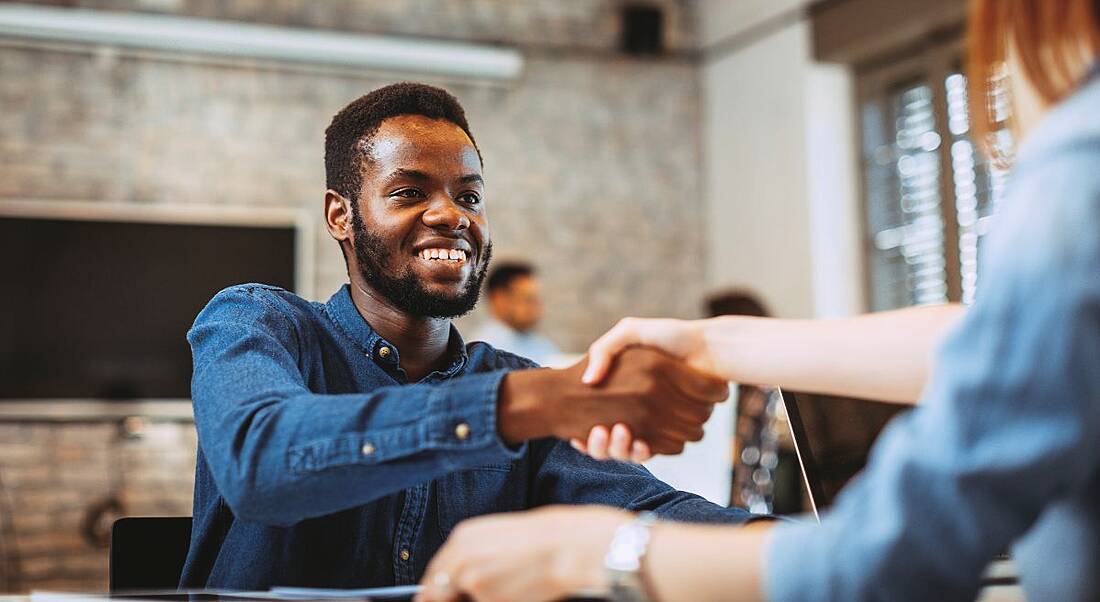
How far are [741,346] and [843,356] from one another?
0.13 m

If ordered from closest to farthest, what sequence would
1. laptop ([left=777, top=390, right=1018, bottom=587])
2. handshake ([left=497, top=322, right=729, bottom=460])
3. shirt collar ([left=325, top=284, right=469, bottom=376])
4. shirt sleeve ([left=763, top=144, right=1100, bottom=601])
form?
shirt sleeve ([left=763, top=144, right=1100, bottom=601]), handshake ([left=497, top=322, right=729, bottom=460]), laptop ([left=777, top=390, right=1018, bottom=587]), shirt collar ([left=325, top=284, right=469, bottom=376])

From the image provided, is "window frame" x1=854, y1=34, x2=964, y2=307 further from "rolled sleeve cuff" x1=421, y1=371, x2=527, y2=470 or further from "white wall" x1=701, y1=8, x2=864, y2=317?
"rolled sleeve cuff" x1=421, y1=371, x2=527, y2=470

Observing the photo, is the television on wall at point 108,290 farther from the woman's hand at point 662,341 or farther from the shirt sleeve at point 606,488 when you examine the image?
the woman's hand at point 662,341

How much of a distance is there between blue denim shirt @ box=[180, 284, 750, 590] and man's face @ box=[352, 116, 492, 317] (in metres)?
0.08

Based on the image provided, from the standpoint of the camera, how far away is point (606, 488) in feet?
4.85

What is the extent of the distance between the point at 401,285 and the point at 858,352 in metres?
0.74

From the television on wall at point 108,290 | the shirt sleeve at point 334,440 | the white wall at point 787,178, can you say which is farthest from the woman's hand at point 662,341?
the white wall at point 787,178

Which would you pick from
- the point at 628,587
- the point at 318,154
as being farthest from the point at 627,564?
the point at 318,154

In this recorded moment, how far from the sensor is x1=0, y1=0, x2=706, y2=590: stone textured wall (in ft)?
18.0

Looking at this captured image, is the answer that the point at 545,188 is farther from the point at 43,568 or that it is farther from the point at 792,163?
the point at 43,568

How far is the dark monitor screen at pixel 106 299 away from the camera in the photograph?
5.38 meters

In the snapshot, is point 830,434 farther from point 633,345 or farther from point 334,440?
point 334,440

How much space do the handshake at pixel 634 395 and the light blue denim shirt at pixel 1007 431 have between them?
1.49 ft

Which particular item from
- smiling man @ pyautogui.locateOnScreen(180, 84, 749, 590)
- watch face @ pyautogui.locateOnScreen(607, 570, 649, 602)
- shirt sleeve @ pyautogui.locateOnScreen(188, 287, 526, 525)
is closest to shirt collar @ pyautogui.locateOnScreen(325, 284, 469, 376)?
smiling man @ pyautogui.locateOnScreen(180, 84, 749, 590)
